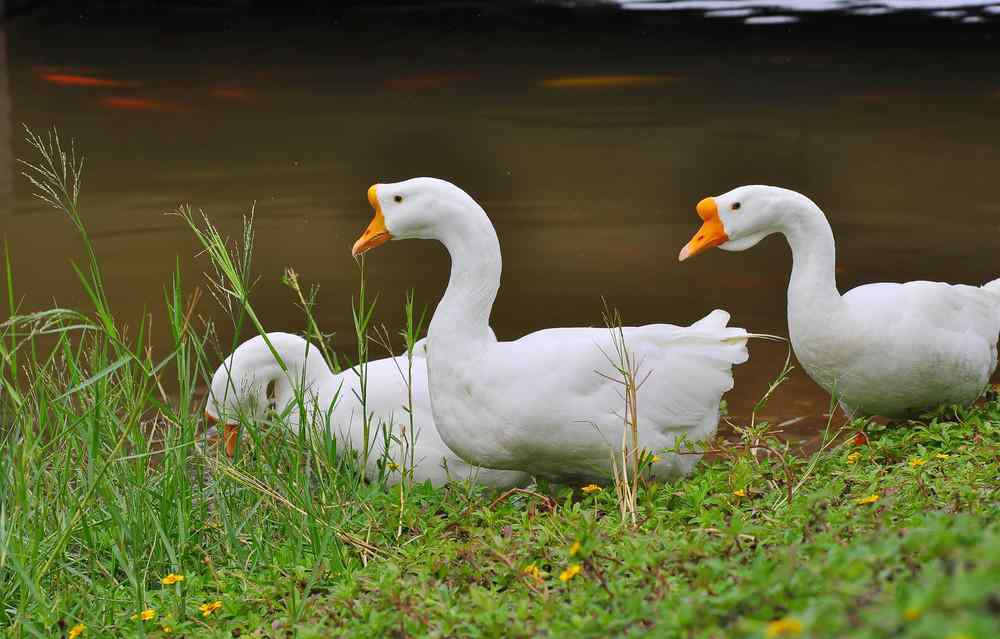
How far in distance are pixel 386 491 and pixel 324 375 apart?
61 cm

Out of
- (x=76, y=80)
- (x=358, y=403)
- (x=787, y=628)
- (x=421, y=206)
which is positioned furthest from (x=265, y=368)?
(x=76, y=80)

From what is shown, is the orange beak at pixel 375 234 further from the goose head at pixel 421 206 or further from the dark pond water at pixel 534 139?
the dark pond water at pixel 534 139

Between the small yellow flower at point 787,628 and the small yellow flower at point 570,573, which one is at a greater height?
the small yellow flower at point 787,628

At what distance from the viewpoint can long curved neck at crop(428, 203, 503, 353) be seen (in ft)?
13.8

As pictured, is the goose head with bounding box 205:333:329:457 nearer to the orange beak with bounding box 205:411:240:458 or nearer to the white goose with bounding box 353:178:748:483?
the orange beak with bounding box 205:411:240:458

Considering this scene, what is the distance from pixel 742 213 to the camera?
15.3ft

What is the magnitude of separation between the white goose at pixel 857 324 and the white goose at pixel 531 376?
1.31 feet

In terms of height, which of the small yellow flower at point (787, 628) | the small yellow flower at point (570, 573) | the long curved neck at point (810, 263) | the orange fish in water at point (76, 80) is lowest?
the small yellow flower at point (570, 573)

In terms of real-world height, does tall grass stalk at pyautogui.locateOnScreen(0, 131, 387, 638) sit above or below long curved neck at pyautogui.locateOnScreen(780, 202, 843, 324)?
below

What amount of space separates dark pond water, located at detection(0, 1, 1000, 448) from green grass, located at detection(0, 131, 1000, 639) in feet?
6.62

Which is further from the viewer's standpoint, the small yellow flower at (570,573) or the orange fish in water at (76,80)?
the orange fish in water at (76,80)

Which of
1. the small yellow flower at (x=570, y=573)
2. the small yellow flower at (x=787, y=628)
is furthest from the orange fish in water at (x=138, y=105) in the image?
the small yellow flower at (x=787, y=628)

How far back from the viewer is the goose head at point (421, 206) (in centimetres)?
421

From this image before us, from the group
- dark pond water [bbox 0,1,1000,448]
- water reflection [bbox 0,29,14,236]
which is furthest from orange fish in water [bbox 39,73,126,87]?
water reflection [bbox 0,29,14,236]
